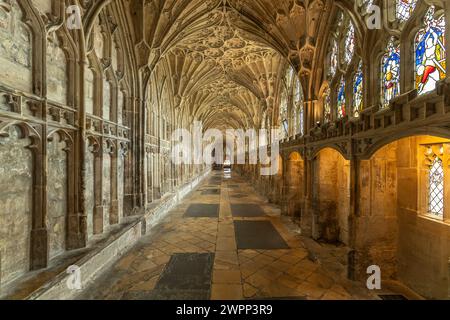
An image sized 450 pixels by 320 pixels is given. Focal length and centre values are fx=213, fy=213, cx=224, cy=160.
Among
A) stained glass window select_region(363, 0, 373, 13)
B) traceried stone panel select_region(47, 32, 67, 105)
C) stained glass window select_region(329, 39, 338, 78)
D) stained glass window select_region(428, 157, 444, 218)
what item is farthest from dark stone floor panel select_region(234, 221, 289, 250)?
stained glass window select_region(363, 0, 373, 13)

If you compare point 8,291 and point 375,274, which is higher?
point 8,291

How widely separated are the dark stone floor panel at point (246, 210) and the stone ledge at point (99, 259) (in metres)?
3.79

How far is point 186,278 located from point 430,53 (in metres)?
5.97

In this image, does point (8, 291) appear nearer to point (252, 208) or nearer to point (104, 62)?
point (104, 62)

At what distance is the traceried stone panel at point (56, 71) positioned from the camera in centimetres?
426

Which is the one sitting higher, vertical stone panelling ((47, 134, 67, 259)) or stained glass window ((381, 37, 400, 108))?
stained glass window ((381, 37, 400, 108))

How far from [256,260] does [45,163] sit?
16.6ft

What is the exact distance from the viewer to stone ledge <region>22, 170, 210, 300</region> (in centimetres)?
339

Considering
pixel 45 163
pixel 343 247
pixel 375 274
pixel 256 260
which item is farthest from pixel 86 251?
pixel 343 247

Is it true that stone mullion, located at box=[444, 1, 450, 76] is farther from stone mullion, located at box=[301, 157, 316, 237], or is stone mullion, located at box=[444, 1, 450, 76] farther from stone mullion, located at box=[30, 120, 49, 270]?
stone mullion, located at box=[30, 120, 49, 270]

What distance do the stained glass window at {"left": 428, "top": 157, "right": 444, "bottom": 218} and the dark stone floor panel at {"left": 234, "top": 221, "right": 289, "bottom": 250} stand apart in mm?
3551

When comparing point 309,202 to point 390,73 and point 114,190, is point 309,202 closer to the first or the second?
point 390,73

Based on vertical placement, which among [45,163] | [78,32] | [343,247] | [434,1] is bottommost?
[343,247]

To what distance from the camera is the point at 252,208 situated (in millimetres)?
11391
